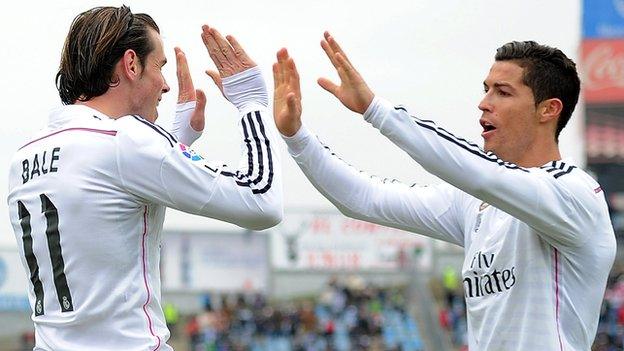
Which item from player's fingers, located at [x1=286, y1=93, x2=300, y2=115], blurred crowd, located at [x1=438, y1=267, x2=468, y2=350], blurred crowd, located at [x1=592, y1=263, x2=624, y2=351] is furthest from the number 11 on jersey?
blurred crowd, located at [x1=438, y1=267, x2=468, y2=350]

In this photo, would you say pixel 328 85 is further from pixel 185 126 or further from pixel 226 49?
pixel 185 126

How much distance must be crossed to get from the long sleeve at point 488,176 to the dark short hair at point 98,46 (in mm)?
862

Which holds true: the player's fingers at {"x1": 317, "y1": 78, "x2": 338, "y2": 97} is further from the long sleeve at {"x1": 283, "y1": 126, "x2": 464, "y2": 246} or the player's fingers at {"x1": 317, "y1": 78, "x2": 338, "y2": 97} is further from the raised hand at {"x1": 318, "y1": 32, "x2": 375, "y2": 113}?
the long sleeve at {"x1": 283, "y1": 126, "x2": 464, "y2": 246}

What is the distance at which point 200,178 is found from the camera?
12.1ft

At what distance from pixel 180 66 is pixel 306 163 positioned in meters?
0.62

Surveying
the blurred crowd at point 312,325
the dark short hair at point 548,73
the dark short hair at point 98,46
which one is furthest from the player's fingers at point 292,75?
the blurred crowd at point 312,325

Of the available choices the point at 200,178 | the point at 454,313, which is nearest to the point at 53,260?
the point at 200,178

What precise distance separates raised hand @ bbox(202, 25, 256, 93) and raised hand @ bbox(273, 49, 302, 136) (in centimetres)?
24

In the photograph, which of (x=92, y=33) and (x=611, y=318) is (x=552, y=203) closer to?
(x=92, y=33)

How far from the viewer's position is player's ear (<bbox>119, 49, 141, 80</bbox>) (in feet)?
12.3

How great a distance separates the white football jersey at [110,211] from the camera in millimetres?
3619

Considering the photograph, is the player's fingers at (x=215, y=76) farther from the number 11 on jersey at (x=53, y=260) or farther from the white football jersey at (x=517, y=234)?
the number 11 on jersey at (x=53, y=260)

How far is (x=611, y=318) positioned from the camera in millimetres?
26125

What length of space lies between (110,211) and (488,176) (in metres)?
1.27
